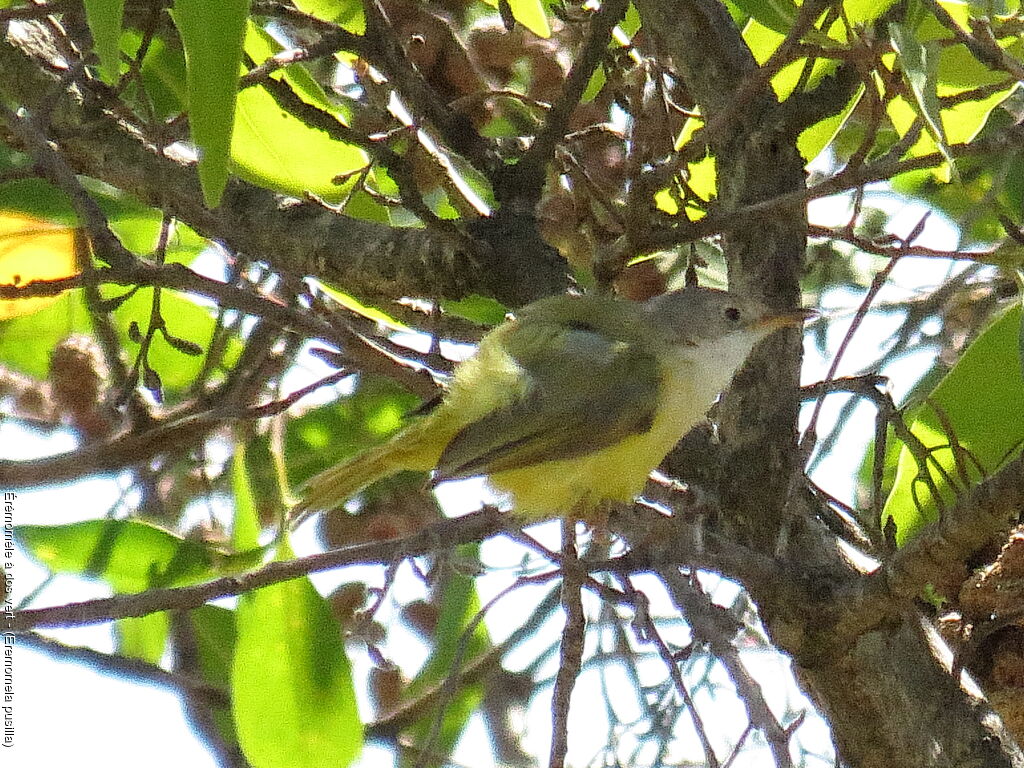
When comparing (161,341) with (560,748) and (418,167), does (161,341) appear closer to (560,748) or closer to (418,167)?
(418,167)

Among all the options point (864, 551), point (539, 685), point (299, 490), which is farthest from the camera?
point (539, 685)

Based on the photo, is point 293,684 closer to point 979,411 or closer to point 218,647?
point 218,647

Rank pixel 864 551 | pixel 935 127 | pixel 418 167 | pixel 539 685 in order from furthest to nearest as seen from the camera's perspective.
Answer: pixel 539 685 → pixel 418 167 → pixel 864 551 → pixel 935 127

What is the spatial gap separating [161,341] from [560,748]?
174 cm

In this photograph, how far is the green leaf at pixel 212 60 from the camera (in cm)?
152

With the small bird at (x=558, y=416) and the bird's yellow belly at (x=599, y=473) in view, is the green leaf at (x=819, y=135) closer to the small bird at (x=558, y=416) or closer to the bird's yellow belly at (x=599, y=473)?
the small bird at (x=558, y=416)

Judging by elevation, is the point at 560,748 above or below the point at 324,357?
below

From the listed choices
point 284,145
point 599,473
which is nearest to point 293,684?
point 599,473

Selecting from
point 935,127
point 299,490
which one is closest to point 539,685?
point 299,490

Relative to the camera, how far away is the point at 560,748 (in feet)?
5.72

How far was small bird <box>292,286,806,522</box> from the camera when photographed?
8.45 feet

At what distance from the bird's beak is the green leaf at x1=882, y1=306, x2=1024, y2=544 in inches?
10.9

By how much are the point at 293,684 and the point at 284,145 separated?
1.13 m

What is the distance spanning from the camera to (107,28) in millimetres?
1528
